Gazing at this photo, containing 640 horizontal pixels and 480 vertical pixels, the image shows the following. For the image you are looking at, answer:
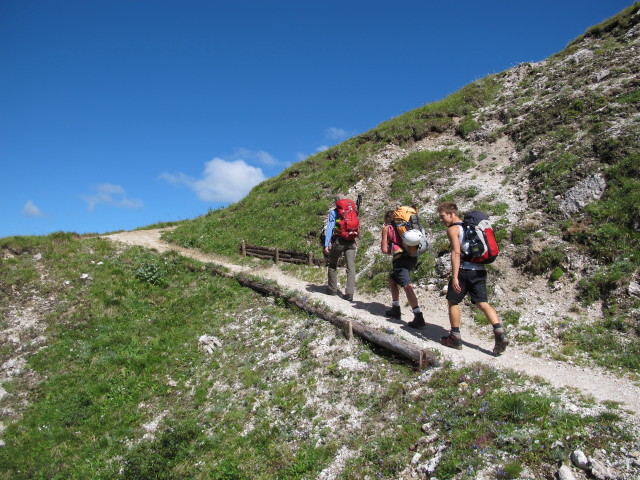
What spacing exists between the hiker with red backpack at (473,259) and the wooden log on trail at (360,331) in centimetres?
130

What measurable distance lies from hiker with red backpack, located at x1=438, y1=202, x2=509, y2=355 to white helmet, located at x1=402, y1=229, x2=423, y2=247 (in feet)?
3.97

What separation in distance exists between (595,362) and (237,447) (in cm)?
743

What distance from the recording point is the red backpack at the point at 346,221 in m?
11.9

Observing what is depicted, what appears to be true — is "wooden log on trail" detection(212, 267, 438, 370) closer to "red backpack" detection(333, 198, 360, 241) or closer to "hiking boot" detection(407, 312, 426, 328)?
"hiking boot" detection(407, 312, 426, 328)

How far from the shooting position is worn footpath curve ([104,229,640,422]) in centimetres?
659

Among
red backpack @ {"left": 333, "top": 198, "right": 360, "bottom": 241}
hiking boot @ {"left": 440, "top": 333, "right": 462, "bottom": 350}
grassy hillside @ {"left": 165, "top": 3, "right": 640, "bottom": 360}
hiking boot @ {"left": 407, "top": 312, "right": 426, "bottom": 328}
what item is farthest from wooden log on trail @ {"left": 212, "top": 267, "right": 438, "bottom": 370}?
grassy hillside @ {"left": 165, "top": 3, "right": 640, "bottom": 360}

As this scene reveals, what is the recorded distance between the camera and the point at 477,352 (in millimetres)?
8438

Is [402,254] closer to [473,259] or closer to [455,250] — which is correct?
[455,250]

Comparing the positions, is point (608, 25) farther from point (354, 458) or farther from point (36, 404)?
point (36, 404)

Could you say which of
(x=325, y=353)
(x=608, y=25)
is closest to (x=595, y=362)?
(x=325, y=353)

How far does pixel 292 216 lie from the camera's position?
73.2ft

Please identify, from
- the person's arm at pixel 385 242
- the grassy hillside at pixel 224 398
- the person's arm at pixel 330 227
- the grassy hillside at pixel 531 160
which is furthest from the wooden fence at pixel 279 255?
the person's arm at pixel 385 242

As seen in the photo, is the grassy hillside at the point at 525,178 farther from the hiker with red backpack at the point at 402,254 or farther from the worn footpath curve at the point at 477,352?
the hiker with red backpack at the point at 402,254

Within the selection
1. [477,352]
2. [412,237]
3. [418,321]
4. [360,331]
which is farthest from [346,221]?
[477,352]
